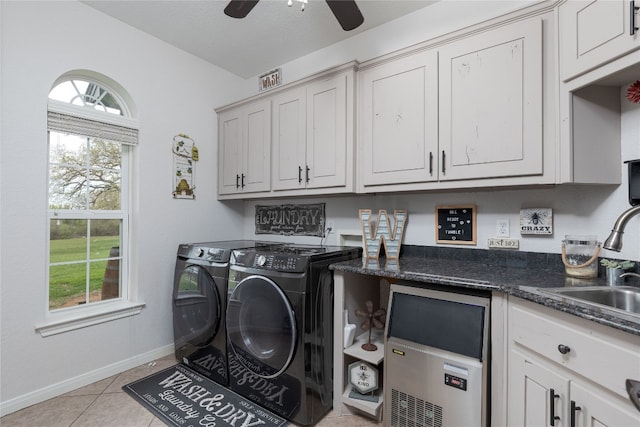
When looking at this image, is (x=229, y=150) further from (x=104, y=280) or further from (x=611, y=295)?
(x=611, y=295)

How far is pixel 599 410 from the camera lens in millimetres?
947

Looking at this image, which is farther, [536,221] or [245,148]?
[245,148]

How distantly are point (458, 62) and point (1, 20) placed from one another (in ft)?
8.48

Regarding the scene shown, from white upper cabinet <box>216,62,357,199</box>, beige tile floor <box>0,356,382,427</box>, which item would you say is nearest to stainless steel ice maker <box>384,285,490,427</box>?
beige tile floor <box>0,356,382,427</box>

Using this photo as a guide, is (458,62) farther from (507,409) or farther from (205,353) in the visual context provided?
(205,353)

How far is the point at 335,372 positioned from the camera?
5.95 feet

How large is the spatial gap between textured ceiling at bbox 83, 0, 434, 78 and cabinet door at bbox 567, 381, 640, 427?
2.27 meters

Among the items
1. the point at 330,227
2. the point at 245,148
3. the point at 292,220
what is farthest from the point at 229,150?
the point at 330,227

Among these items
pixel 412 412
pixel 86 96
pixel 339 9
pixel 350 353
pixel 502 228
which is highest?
pixel 339 9

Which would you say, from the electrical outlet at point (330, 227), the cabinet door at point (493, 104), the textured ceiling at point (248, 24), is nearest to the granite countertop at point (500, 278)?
the cabinet door at point (493, 104)

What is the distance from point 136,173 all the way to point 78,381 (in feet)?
4.88

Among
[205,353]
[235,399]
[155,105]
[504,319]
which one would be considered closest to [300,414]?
[235,399]

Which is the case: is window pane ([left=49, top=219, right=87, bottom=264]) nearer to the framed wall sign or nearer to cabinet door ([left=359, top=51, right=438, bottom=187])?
cabinet door ([left=359, top=51, right=438, bottom=187])

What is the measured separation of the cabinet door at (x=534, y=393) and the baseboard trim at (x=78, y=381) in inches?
96.5
